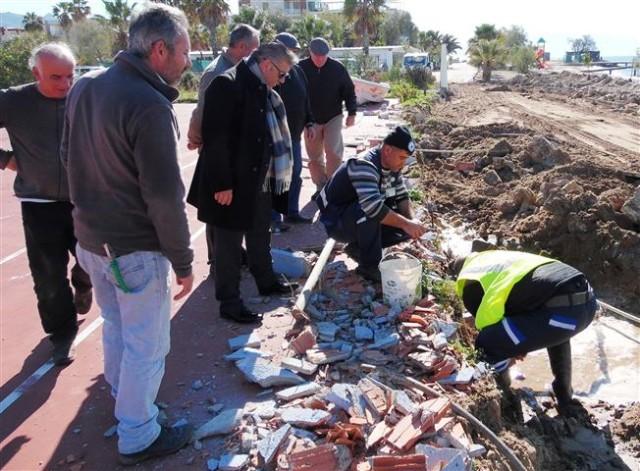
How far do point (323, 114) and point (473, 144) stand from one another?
639 cm

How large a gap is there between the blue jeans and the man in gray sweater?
1228 millimetres

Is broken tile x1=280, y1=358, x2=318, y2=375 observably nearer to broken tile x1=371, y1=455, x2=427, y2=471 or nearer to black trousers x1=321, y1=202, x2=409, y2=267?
broken tile x1=371, y1=455, x2=427, y2=471

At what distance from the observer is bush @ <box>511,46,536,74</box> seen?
5066cm

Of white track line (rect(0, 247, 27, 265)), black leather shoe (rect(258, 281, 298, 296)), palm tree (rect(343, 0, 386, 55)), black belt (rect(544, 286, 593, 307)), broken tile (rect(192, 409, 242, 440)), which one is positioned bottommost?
broken tile (rect(192, 409, 242, 440))

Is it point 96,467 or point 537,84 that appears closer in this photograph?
point 96,467

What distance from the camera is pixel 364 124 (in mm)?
16359

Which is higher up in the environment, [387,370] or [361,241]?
[361,241]

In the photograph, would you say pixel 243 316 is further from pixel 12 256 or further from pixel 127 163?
pixel 12 256

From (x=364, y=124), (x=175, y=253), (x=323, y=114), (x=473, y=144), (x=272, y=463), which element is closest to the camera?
(x=175, y=253)

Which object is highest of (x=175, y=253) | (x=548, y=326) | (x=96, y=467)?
(x=175, y=253)

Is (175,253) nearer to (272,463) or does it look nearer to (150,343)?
(150,343)

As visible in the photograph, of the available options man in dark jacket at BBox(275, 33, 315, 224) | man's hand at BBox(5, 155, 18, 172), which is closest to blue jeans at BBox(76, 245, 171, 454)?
man's hand at BBox(5, 155, 18, 172)

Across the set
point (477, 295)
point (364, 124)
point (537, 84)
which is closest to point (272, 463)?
point (477, 295)

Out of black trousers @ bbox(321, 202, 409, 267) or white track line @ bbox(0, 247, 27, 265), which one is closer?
black trousers @ bbox(321, 202, 409, 267)
